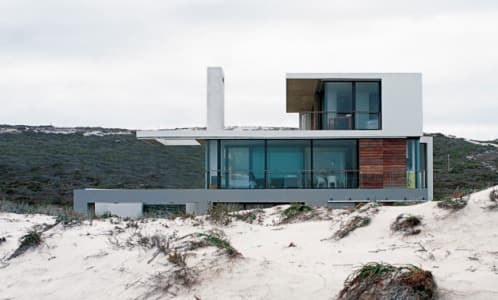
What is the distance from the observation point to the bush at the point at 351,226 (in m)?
8.91

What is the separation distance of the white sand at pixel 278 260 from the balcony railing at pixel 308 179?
343 inches

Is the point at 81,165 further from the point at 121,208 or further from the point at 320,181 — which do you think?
the point at 320,181

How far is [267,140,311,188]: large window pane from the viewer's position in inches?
751

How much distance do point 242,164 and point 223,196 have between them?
1.46 meters

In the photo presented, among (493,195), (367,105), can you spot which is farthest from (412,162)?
(493,195)

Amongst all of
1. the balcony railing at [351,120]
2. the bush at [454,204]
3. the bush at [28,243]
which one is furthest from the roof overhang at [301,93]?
the bush at [28,243]

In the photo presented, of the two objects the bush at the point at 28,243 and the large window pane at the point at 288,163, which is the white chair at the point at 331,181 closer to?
the large window pane at the point at 288,163

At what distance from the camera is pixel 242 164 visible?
19344 mm

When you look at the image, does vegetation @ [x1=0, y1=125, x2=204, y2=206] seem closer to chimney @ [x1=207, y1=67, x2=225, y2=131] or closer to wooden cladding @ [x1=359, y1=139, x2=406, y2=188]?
chimney @ [x1=207, y1=67, x2=225, y2=131]

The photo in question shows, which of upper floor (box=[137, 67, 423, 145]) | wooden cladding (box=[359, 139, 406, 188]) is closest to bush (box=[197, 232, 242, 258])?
upper floor (box=[137, 67, 423, 145])

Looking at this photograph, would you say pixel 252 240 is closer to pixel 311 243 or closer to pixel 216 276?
pixel 311 243

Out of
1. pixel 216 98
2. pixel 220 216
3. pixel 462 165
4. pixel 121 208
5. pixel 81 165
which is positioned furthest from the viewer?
pixel 81 165

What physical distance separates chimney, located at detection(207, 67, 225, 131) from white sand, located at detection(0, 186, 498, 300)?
962 centimetres

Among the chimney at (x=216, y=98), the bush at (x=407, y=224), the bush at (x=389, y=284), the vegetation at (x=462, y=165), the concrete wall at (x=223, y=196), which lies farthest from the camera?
the vegetation at (x=462, y=165)
